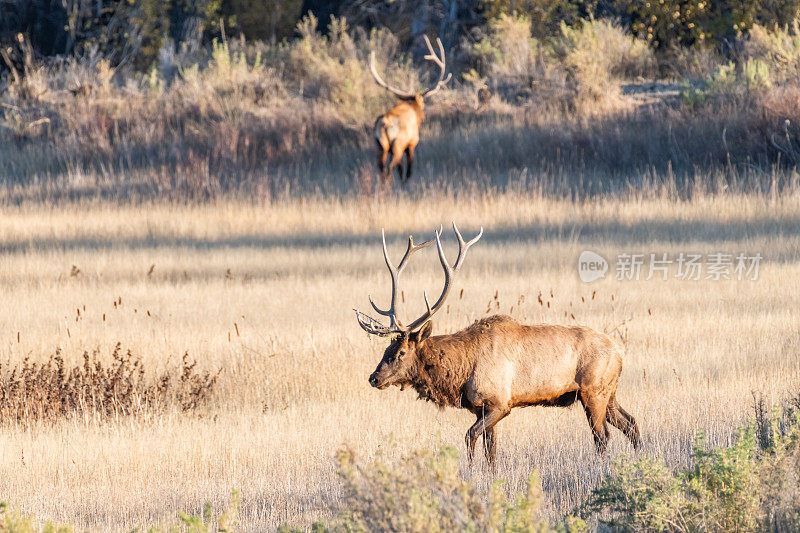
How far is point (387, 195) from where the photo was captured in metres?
18.5

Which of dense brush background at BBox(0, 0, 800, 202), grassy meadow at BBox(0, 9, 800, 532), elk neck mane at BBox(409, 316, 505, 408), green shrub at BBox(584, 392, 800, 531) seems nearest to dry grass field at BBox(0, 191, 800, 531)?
grassy meadow at BBox(0, 9, 800, 532)

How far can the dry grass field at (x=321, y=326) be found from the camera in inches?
251

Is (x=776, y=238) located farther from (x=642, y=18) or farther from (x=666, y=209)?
(x=642, y=18)

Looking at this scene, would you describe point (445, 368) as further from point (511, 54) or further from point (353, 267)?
point (511, 54)

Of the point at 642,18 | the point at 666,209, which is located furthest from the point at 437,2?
the point at 666,209

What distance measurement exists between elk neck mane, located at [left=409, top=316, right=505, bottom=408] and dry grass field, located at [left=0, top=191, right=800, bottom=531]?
32 centimetres

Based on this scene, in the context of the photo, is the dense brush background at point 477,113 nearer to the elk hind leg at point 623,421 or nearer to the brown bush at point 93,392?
the brown bush at point 93,392

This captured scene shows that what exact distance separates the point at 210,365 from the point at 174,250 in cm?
688

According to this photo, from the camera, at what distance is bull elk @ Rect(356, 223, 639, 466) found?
234 inches

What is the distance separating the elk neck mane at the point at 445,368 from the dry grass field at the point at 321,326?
1.05 feet

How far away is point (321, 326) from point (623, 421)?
4.42 metres

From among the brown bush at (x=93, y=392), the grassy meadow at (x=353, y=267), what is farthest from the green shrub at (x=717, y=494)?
the brown bush at (x=93, y=392)

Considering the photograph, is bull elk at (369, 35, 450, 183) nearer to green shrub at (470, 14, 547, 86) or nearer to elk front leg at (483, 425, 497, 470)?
green shrub at (470, 14, 547, 86)

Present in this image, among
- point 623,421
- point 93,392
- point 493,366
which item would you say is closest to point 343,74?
point 93,392
